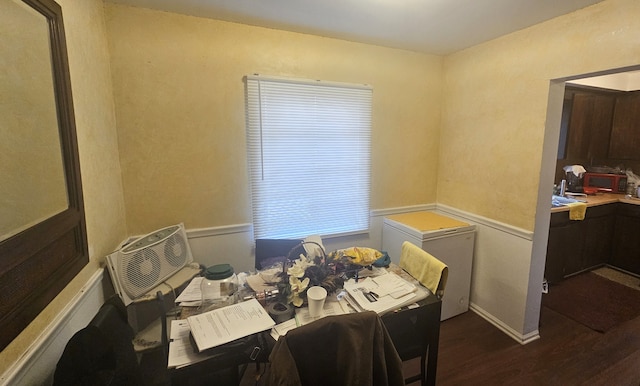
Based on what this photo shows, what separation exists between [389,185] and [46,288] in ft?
8.28

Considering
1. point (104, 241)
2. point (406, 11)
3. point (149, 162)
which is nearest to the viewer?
point (104, 241)

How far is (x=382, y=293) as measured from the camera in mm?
1498

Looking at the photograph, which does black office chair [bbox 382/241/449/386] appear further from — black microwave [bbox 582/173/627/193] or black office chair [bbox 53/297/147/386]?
black microwave [bbox 582/173/627/193]

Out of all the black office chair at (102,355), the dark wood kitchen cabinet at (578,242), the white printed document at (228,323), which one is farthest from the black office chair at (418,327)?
the dark wood kitchen cabinet at (578,242)

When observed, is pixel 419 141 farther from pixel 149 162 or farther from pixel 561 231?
pixel 149 162

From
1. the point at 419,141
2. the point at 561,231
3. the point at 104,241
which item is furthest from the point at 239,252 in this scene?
the point at 561,231

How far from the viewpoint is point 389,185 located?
2.83 metres

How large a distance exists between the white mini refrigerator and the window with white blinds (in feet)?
1.30

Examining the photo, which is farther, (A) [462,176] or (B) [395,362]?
(A) [462,176]

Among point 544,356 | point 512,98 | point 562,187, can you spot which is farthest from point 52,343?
point 562,187

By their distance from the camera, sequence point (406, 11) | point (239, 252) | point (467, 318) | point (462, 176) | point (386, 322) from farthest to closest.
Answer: point (462, 176) < point (467, 318) < point (239, 252) < point (406, 11) < point (386, 322)

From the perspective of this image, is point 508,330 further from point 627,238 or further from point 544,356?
point 627,238

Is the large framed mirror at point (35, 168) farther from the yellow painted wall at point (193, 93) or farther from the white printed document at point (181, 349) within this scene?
the yellow painted wall at point (193, 93)

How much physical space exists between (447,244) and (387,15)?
1.88 meters
